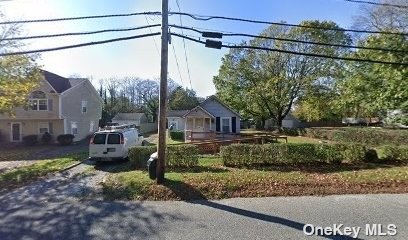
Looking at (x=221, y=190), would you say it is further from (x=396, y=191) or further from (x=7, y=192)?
(x=7, y=192)

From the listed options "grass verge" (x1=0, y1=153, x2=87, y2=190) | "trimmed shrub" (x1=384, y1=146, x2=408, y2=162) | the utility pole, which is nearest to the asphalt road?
the utility pole

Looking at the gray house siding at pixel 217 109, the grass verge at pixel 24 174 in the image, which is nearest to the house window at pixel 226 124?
the gray house siding at pixel 217 109

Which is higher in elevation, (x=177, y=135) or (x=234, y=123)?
(x=234, y=123)

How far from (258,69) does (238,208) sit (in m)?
37.9

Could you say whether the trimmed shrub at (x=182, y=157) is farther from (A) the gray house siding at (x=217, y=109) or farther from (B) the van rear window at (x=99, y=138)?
(A) the gray house siding at (x=217, y=109)

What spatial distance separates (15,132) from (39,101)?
419 cm

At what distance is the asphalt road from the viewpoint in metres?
6.48

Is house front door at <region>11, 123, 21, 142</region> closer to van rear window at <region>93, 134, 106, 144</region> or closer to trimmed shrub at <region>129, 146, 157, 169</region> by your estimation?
van rear window at <region>93, 134, 106, 144</region>

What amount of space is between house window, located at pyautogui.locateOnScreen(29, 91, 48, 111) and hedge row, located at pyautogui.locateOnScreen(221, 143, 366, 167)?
80.2ft

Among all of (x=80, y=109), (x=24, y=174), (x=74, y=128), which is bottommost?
(x=24, y=174)

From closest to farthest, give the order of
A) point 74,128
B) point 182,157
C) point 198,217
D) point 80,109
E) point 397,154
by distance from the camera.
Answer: point 198,217 < point 182,157 < point 397,154 < point 74,128 < point 80,109

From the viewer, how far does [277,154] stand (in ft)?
45.8

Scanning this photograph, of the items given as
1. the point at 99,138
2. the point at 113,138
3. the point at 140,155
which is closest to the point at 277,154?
the point at 140,155
